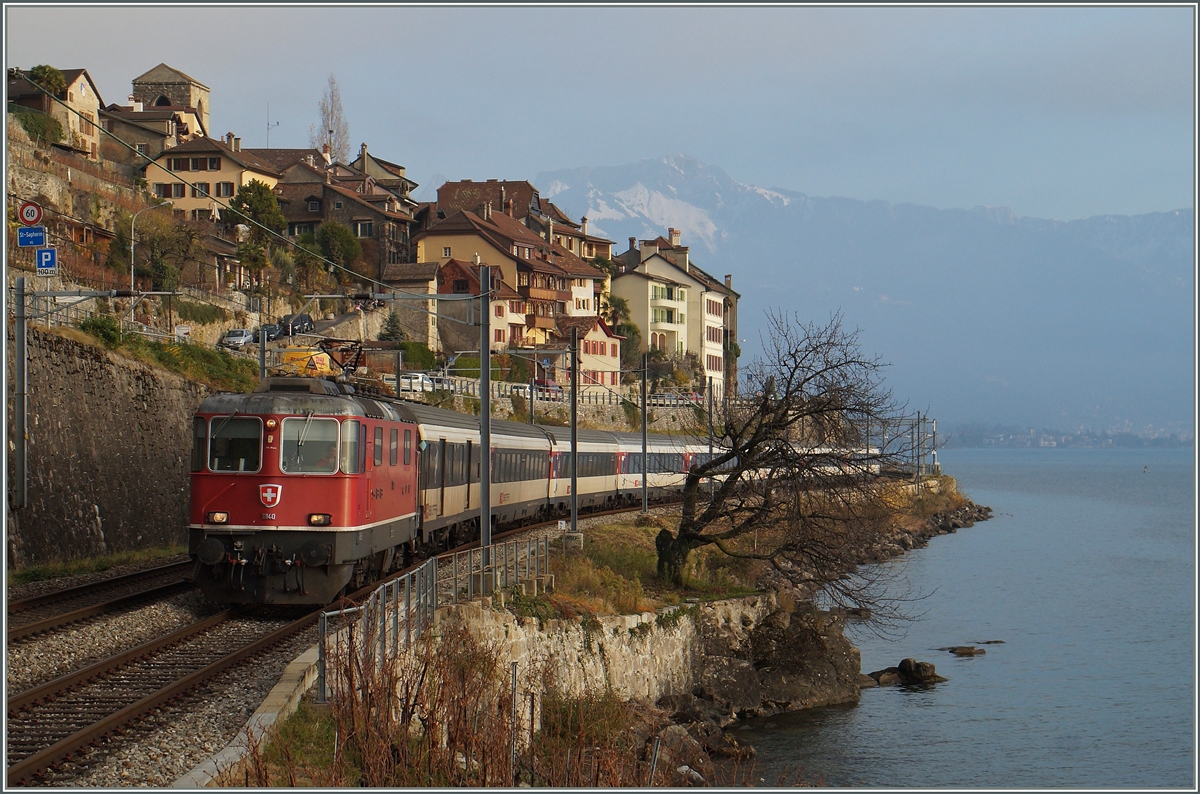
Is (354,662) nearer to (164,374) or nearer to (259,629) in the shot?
(259,629)

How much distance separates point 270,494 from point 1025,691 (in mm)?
20927

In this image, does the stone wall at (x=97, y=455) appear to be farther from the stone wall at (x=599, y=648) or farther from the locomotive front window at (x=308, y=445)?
the stone wall at (x=599, y=648)

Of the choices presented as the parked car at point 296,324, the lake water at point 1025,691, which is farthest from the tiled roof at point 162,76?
the lake water at point 1025,691

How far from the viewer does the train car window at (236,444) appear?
18.9 meters

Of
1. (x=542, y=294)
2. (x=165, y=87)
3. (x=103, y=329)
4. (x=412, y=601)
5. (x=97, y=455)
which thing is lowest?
(x=412, y=601)

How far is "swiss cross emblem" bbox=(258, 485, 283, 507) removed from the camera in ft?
61.3

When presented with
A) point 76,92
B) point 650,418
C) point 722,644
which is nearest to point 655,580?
point 722,644

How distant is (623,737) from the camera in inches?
752

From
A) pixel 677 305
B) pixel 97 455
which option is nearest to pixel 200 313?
pixel 97 455

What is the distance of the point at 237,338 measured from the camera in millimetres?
55250

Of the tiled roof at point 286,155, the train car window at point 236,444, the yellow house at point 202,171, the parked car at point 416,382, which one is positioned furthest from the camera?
the tiled roof at point 286,155

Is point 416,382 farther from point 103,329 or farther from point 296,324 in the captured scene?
point 103,329

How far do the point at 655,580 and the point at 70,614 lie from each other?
49.1 feet

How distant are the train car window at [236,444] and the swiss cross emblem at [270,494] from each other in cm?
34
